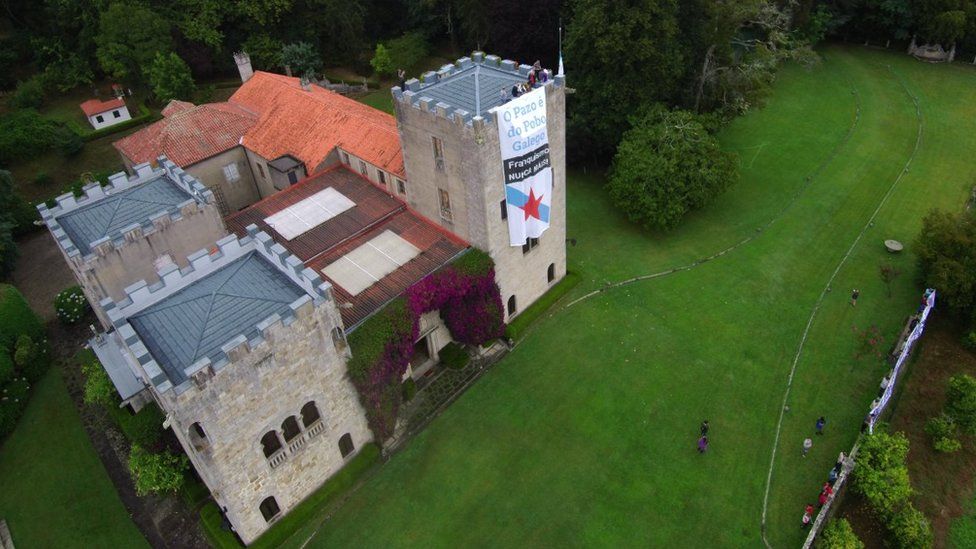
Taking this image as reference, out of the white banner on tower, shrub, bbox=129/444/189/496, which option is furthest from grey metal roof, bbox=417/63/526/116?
shrub, bbox=129/444/189/496

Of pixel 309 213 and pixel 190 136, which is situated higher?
pixel 190 136

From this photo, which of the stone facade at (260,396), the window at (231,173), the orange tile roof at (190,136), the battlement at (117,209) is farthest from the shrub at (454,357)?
the orange tile roof at (190,136)

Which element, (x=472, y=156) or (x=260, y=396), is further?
(x=472, y=156)

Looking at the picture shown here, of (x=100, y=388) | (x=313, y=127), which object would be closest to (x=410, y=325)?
(x=100, y=388)

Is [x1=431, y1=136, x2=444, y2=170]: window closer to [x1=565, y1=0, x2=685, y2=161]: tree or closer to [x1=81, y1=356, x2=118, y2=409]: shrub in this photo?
[x1=565, y1=0, x2=685, y2=161]: tree

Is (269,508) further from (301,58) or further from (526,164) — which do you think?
(301,58)

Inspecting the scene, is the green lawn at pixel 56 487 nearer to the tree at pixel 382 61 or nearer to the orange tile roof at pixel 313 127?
the orange tile roof at pixel 313 127
